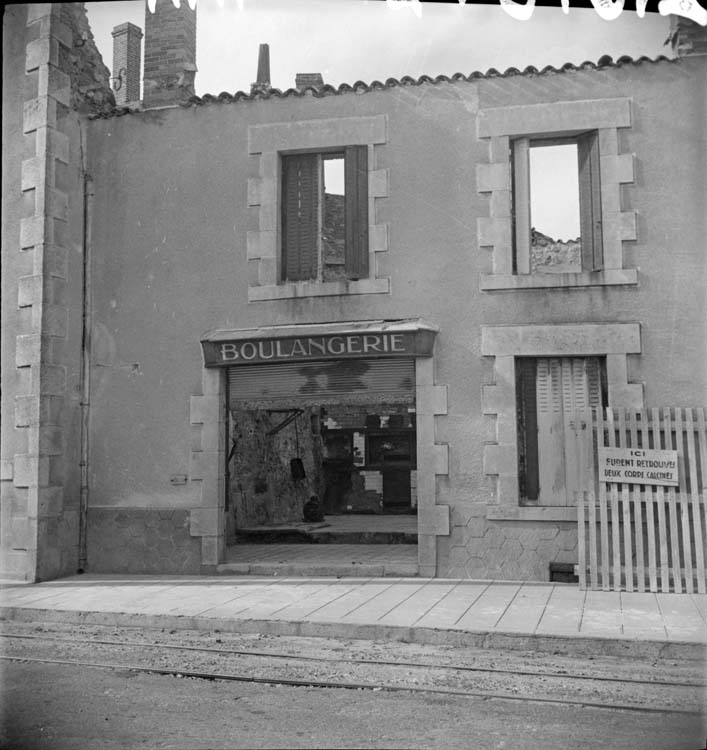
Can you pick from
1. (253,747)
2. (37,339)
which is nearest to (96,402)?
(37,339)

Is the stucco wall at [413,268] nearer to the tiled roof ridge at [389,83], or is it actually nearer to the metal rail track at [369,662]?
the tiled roof ridge at [389,83]

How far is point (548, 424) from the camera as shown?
398 inches

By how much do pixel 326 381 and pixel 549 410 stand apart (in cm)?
281

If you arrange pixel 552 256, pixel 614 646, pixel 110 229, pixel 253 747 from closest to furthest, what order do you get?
1. pixel 253 747
2. pixel 614 646
3. pixel 110 229
4. pixel 552 256

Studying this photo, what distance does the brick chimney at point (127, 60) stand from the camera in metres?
18.0

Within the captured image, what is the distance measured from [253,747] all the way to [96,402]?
7.71 meters

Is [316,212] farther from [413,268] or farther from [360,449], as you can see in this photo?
[360,449]

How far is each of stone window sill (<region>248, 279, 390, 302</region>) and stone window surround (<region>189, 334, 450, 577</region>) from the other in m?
1.03

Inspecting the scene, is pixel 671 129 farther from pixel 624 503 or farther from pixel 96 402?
pixel 96 402

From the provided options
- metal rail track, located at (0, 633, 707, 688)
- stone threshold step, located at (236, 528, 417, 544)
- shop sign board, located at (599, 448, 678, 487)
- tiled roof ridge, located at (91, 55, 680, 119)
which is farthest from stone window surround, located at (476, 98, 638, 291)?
stone threshold step, located at (236, 528, 417, 544)

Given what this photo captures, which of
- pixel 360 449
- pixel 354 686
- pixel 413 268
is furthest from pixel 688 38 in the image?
pixel 360 449

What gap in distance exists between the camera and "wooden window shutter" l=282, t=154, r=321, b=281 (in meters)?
11.0

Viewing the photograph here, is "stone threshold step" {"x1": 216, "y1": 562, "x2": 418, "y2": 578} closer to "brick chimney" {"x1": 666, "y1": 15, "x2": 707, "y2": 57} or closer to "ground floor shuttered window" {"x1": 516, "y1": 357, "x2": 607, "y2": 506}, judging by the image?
"ground floor shuttered window" {"x1": 516, "y1": 357, "x2": 607, "y2": 506}

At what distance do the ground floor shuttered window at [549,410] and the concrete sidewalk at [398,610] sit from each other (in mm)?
1192
